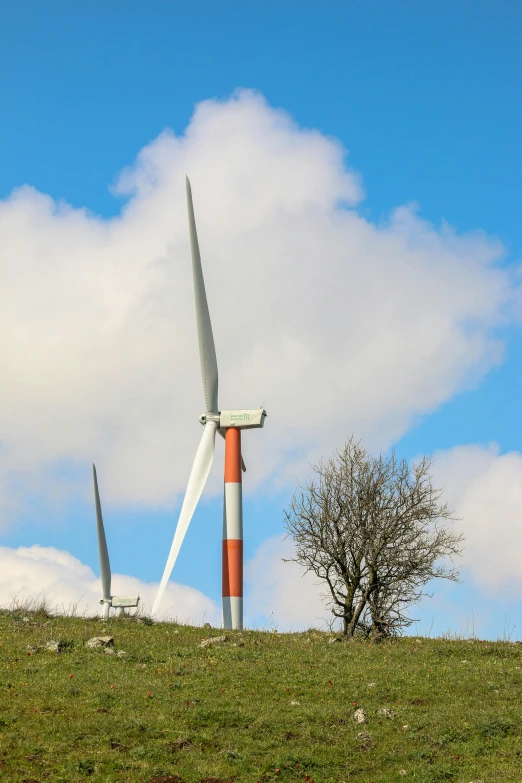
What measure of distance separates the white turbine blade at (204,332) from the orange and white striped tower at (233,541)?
9.32 feet

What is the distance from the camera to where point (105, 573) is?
43.3 m

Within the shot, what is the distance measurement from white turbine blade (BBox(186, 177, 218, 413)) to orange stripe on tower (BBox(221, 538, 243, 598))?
6.76 meters

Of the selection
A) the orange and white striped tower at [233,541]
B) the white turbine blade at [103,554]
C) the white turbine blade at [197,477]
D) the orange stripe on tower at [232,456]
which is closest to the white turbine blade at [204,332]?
the white turbine blade at [197,477]

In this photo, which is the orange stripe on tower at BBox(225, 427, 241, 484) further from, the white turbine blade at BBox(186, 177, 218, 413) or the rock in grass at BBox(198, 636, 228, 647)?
the rock in grass at BBox(198, 636, 228, 647)

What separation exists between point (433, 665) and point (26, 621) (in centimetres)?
1638

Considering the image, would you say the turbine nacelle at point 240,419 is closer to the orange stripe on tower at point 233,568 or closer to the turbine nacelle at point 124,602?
the orange stripe on tower at point 233,568

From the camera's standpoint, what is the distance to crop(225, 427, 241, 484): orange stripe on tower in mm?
41312

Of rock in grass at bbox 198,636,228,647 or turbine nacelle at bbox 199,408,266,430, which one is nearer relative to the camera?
rock in grass at bbox 198,636,228,647

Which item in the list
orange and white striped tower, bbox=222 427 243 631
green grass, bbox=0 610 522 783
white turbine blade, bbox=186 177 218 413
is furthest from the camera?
white turbine blade, bbox=186 177 218 413

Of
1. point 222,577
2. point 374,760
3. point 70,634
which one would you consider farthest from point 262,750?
point 222,577

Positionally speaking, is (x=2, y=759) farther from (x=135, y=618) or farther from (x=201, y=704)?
(x=135, y=618)

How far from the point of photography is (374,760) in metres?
20.1

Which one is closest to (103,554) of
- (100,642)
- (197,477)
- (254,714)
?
(197,477)

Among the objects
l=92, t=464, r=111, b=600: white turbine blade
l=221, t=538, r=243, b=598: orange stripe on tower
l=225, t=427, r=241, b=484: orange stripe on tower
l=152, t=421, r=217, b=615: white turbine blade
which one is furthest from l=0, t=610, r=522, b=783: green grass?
l=92, t=464, r=111, b=600: white turbine blade
